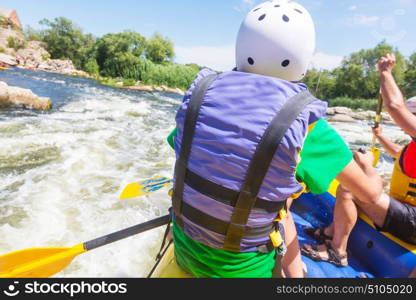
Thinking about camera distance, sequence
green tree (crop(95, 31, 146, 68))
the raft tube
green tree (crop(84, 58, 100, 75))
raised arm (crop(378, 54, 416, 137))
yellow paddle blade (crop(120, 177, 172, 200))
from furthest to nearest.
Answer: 1. green tree (crop(95, 31, 146, 68))
2. green tree (crop(84, 58, 100, 75))
3. yellow paddle blade (crop(120, 177, 172, 200))
4. the raft tube
5. raised arm (crop(378, 54, 416, 137))

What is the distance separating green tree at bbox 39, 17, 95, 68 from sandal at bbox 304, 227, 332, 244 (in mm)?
42877

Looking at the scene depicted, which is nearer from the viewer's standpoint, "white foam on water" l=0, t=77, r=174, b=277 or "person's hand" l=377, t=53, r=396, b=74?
"person's hand" l=377, t=53, r=396, b=74

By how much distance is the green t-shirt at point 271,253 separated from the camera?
34.9 inches

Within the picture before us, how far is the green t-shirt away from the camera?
0.89 meters

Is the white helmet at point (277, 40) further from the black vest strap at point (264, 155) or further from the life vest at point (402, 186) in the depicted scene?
the life vest at point (402, 186)

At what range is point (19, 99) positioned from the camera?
7.92 m

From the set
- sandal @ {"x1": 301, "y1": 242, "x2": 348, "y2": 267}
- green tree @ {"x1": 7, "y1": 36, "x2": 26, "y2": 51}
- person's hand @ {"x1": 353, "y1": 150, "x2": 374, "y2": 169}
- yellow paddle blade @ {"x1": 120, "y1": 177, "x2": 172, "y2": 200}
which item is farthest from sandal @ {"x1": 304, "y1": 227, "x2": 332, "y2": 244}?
Answer: green tree @ {"x1": 7, "y1": 36, "x2": 26, "y2": 51}

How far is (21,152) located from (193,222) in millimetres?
4825

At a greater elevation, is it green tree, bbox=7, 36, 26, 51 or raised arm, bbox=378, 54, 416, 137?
green tree, bbox=7, 36, 26, 51

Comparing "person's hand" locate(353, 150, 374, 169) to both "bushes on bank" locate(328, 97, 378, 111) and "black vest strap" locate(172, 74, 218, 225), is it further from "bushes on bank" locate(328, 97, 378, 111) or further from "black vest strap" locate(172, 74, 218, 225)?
"bushes on bank" locate(328, 97, 378, 111)

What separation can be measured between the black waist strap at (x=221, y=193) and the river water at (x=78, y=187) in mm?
1867

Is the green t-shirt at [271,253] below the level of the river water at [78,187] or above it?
above

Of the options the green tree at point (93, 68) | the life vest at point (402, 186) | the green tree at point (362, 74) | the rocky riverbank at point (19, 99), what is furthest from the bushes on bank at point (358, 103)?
the life vest at point (402, 186)

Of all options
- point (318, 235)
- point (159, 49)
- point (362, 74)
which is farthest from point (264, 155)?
point (362, 74)
